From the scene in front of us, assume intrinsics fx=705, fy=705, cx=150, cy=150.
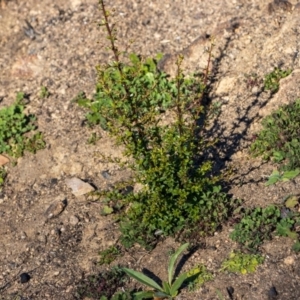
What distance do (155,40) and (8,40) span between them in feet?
6.52

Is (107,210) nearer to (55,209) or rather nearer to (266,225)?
(55,209)

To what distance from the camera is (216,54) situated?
316 inches

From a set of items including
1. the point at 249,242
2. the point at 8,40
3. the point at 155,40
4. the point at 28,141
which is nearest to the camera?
the point at 249,242

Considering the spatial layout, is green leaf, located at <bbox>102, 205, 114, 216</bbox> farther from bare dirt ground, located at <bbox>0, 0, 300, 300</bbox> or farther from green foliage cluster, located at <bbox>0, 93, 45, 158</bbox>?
green foliage cluster, located at <bbox>0, 93, 45, 158</bbox>

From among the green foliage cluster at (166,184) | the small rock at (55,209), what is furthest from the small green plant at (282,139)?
the small rock at (55,209)

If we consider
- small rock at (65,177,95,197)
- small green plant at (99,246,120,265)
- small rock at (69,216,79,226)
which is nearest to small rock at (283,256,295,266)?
small green plant at (99,246,120,265)

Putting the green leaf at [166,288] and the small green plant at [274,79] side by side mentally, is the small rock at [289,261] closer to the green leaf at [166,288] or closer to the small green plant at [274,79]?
the green leaf at [166,288]

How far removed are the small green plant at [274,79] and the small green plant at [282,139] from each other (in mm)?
445

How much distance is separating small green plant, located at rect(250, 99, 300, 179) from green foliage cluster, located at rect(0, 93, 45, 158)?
2.44 m

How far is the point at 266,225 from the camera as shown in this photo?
19.9 feet

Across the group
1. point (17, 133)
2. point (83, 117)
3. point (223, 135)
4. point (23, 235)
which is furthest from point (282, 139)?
point (17, 133)

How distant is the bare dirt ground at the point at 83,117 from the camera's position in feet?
20.2

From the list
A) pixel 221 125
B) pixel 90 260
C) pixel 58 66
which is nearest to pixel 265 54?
pixel 221 125

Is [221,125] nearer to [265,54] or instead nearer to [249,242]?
[265,54]
